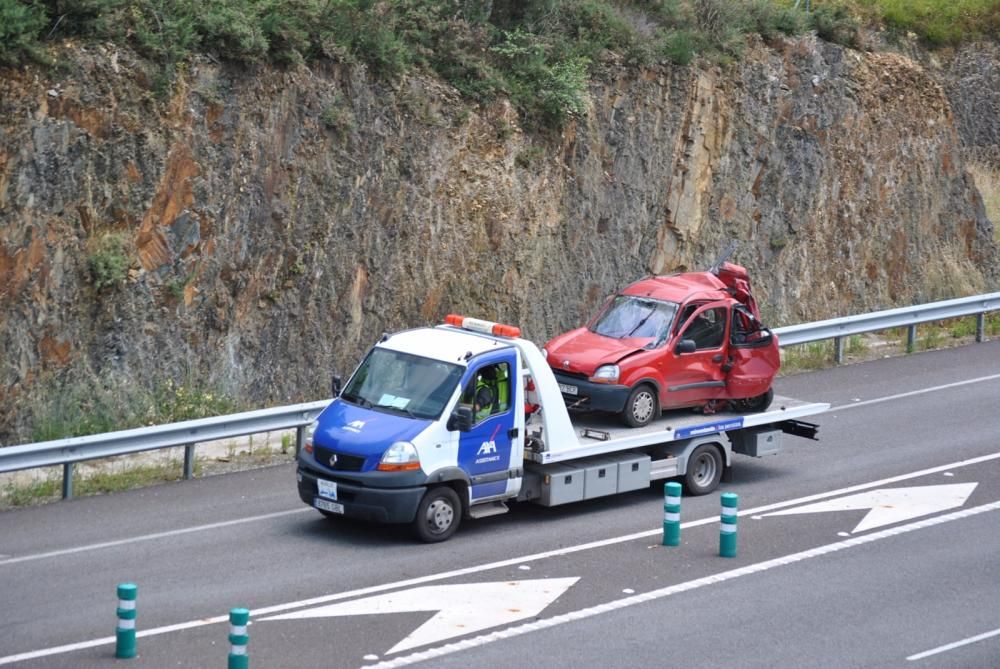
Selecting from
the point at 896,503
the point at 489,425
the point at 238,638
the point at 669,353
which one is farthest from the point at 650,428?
the point at 238,638

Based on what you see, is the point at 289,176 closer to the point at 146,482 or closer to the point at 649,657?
the point at 146,482

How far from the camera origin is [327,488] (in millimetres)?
13625

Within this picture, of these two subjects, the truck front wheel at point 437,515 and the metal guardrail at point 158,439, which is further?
the metal guardrail at point 158,439

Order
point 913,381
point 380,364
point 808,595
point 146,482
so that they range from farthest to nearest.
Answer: point 913,381 → point 146,482 → point 380,364 → point 808,595

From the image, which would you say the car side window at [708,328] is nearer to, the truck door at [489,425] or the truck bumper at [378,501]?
the truck door at [489,425]

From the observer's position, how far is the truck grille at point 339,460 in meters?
13.5

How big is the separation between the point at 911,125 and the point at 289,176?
16584 millimetres

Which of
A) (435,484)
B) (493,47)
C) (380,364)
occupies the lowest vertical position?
(435,484)

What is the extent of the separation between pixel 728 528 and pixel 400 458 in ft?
10.9

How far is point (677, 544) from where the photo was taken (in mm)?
13836

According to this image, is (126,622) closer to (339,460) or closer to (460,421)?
(339,460)

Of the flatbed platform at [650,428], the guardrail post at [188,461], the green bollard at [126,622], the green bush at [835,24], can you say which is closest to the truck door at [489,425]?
the flatbed platform at [650,428]

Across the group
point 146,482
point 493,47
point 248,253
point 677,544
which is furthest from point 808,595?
point 493,47

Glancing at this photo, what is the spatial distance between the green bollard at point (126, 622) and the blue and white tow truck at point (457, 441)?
346 cm
